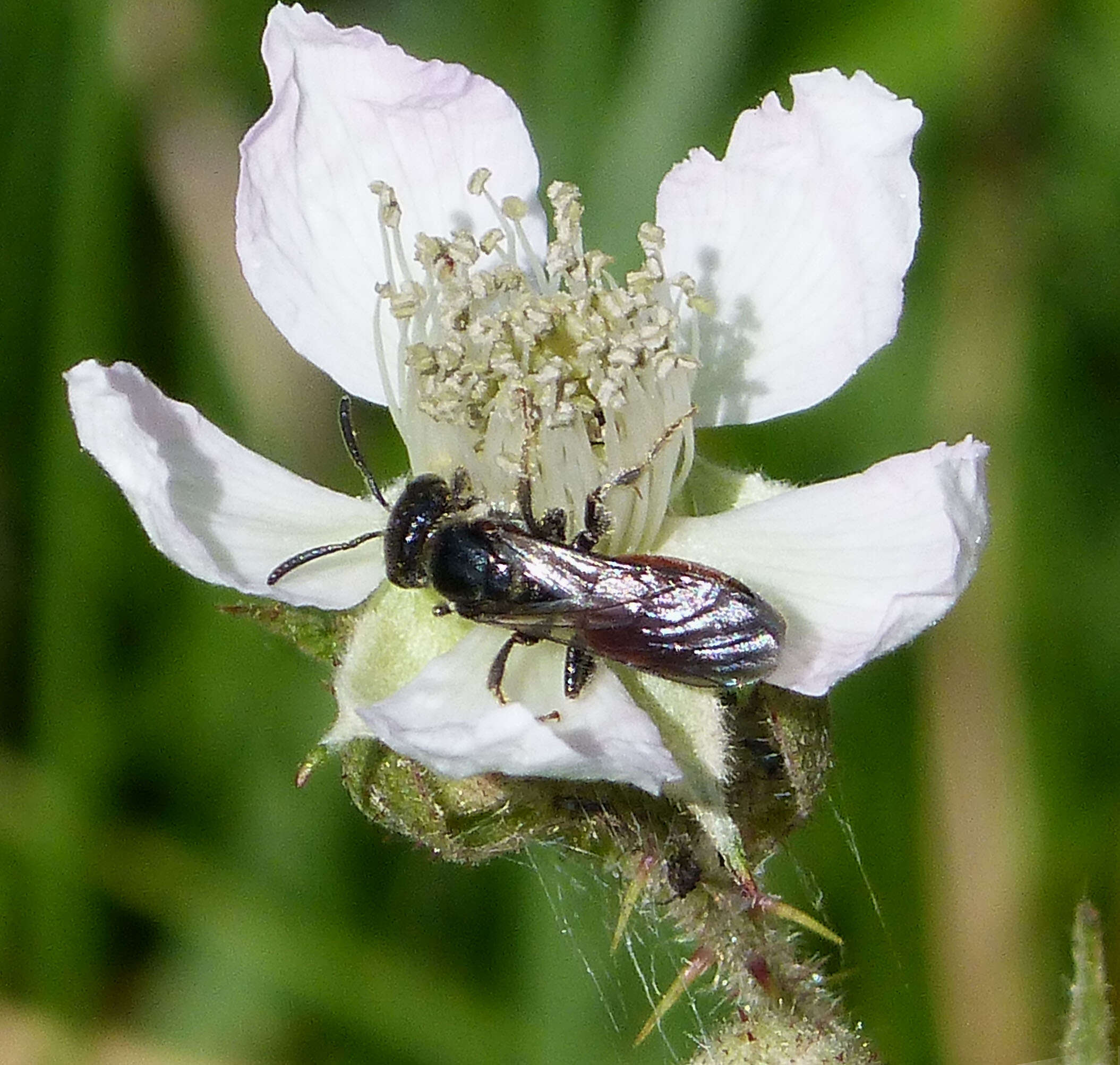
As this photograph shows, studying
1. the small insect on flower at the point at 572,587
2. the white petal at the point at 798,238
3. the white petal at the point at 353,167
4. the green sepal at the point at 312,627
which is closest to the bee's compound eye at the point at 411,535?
the small insect on flower at the point at 572,587

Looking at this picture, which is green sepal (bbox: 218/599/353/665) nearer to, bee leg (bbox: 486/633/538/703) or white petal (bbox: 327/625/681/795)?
white petal (bbox: 327/625/681/795)

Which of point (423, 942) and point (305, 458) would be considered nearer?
point (423, 942)

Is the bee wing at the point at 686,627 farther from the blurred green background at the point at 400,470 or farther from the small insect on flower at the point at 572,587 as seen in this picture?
the blurred green background at the point at 400,470

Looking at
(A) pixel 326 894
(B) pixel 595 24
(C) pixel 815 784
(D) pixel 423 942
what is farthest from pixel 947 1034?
(B) pixel 595 24

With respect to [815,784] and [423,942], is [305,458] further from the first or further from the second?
[815,784]

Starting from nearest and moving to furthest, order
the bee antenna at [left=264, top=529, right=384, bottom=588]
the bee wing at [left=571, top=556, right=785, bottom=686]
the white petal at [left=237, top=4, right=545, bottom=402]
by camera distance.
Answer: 1. the bee wing at [left=571, top=556, right=785, bottom=686]
2. the bee antenna at [left=264, top=529, right=384, bottom=588]
3. the white petal at [left=237, top=4, right=545, bottom=402]

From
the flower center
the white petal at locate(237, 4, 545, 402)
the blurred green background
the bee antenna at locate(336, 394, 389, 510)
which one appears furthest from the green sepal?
the blurred green background

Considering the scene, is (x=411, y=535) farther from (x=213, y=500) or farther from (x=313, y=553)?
(x=213, y=500)
